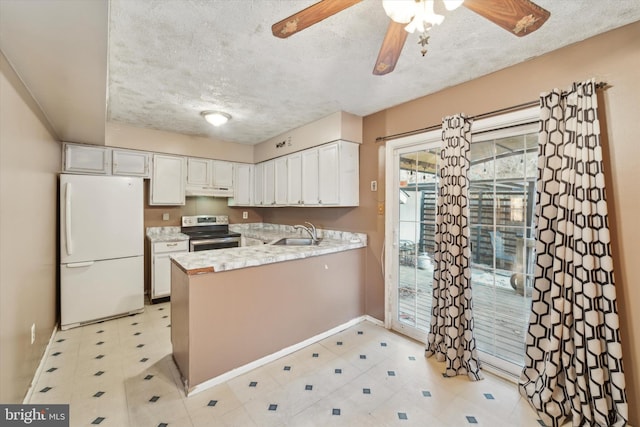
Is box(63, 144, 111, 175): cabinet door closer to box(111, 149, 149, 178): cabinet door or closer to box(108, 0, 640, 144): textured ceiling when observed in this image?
box(111, 149, 149, 178): cabinet door

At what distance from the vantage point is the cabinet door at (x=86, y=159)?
129 inches

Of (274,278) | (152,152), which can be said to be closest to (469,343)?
(274,278)

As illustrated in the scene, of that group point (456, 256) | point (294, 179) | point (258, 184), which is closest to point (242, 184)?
point (258, 184)

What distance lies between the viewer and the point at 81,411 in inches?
70.0

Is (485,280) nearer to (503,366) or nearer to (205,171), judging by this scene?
(503,366)

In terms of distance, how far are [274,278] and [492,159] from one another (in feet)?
7.12

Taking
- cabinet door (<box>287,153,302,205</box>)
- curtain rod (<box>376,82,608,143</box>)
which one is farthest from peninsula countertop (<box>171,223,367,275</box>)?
curtain rod (<box>376,82,608,143</box>)

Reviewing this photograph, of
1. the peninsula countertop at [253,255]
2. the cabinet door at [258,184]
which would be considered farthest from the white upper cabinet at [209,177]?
the peninsula countertop at [253,255]

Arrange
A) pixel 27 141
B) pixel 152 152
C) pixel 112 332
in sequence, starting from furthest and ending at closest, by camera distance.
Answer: pixel 152 152, pixel 112 332, pixel 27 141

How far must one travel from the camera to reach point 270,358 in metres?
2.37

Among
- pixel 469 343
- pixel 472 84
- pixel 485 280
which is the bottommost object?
pixel 469 343

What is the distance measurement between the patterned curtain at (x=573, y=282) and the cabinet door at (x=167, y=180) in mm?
4260

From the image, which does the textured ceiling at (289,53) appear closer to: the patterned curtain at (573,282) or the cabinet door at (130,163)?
the patterned curtain at (573,282)

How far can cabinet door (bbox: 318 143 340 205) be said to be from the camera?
310 centimetres
